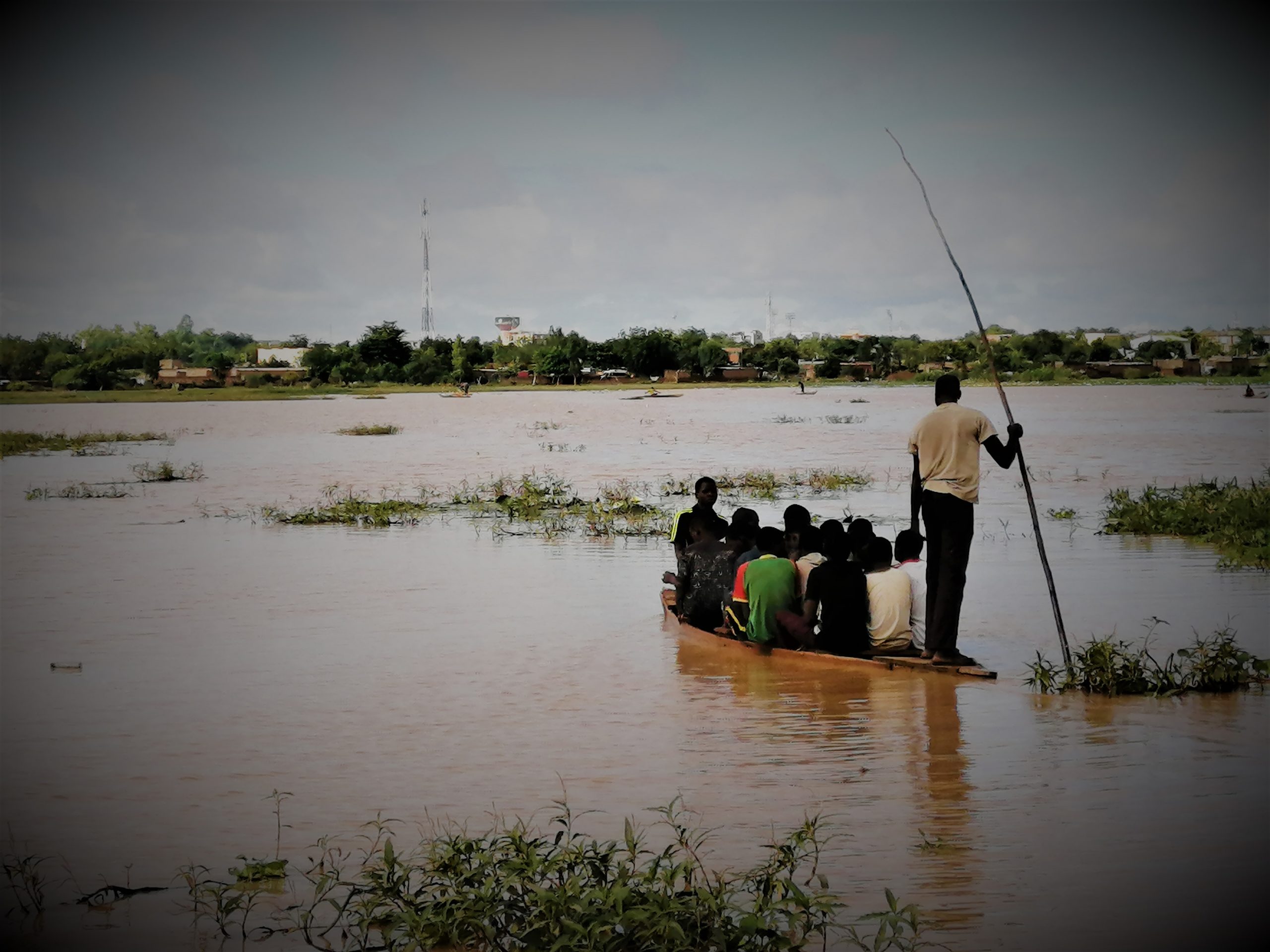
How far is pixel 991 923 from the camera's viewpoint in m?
5.08

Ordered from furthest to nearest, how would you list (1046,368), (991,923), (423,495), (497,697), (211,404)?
1. (1046,368)
2. (211,404)
3. (423,495)
4. (497,697)
5. (991,923)

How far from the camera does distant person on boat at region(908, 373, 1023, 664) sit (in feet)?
27.0

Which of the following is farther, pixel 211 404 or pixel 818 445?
pixel 211 404

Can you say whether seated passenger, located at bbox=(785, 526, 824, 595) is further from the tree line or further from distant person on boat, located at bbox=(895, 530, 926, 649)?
the tree line

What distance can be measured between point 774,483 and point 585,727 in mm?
14766

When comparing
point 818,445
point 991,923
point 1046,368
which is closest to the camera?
point 991,923

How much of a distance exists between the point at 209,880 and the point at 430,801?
145 centimetres

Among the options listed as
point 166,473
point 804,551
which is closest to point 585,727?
point 804,551

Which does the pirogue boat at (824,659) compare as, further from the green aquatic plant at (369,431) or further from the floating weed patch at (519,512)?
the green aquatic plant at (369,431)

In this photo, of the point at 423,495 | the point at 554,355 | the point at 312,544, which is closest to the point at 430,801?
the point at 312,544

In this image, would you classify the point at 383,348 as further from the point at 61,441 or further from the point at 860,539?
the point at 860,539

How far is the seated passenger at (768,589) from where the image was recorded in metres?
9.08

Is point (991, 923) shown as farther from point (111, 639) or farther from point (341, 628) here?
point (111, 639)

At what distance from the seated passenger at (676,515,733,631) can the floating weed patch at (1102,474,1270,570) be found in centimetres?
633
